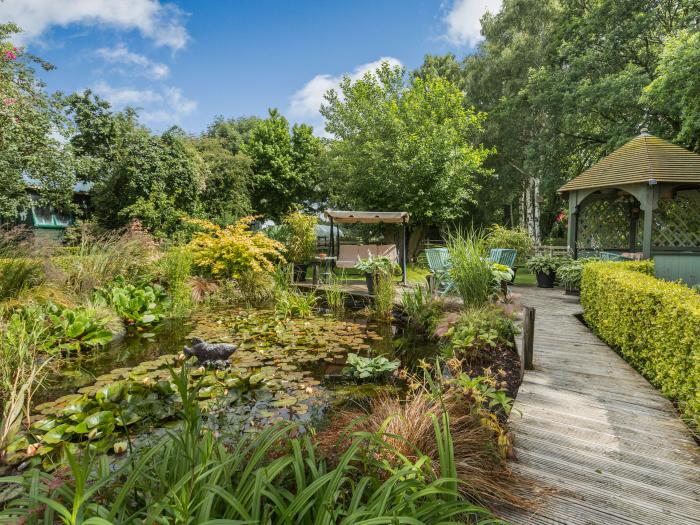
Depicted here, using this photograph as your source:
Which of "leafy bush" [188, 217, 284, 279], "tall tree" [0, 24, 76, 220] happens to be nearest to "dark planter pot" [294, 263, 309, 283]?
"leafy bush" [188, 217, 284, 279]

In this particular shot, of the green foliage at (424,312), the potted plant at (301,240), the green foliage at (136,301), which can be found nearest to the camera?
the green foliage at (424,312)

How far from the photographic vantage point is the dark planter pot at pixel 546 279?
830cm

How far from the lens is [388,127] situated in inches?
574

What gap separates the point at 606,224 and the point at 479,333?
797 cm

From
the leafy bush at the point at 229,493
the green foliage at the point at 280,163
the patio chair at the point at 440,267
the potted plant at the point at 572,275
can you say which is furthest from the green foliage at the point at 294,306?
the green foliage at the point at 280,163

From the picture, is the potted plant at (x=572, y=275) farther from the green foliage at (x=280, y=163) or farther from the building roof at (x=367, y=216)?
the green foliage at (x=280, y=163)

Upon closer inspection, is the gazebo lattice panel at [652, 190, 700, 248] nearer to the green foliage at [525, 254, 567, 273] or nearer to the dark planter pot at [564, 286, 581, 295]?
the green foliage at [525, 254, 567, 273]

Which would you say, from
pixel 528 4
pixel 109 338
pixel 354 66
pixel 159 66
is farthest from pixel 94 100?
pixel 528 4

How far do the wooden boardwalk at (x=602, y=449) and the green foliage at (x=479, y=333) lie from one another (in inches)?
16.8

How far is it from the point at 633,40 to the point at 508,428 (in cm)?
1441

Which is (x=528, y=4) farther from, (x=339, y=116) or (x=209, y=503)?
(x=209, y=503)

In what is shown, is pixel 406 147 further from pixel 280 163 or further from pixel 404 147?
pixel 280 163

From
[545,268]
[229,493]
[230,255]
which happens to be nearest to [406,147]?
[545,268]

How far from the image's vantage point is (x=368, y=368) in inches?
142
